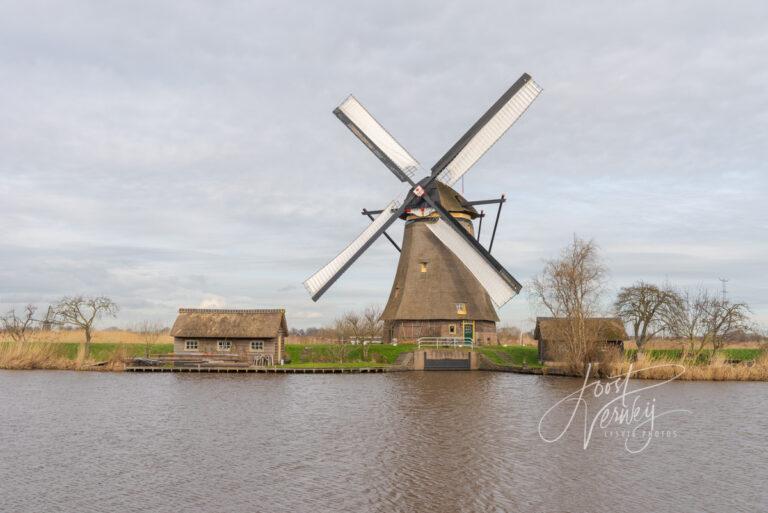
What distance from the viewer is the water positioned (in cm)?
1126

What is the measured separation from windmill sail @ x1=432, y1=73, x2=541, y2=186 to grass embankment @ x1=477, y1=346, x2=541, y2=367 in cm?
1073

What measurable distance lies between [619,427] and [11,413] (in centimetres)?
1857

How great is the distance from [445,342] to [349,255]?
842 centimetres

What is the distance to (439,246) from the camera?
41.1 meters

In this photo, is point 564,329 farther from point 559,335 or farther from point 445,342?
point 445,342

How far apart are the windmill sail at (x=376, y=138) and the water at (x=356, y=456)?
16287 mm

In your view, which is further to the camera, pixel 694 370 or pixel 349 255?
pixel 349 255

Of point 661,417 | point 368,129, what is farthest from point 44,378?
point 661,417

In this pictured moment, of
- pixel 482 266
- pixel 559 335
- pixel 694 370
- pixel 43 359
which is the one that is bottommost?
pixel 694 370

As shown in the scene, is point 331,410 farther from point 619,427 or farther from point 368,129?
point 368,129

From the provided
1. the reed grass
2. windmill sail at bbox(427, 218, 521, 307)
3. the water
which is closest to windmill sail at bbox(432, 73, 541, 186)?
windmill sail at bbox(427, 218, 521, 307)

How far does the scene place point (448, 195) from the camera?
3834 centimetres

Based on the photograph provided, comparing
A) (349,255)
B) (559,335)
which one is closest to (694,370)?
(559,335)

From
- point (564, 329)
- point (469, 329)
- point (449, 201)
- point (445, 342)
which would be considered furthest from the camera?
point (469, 329)
